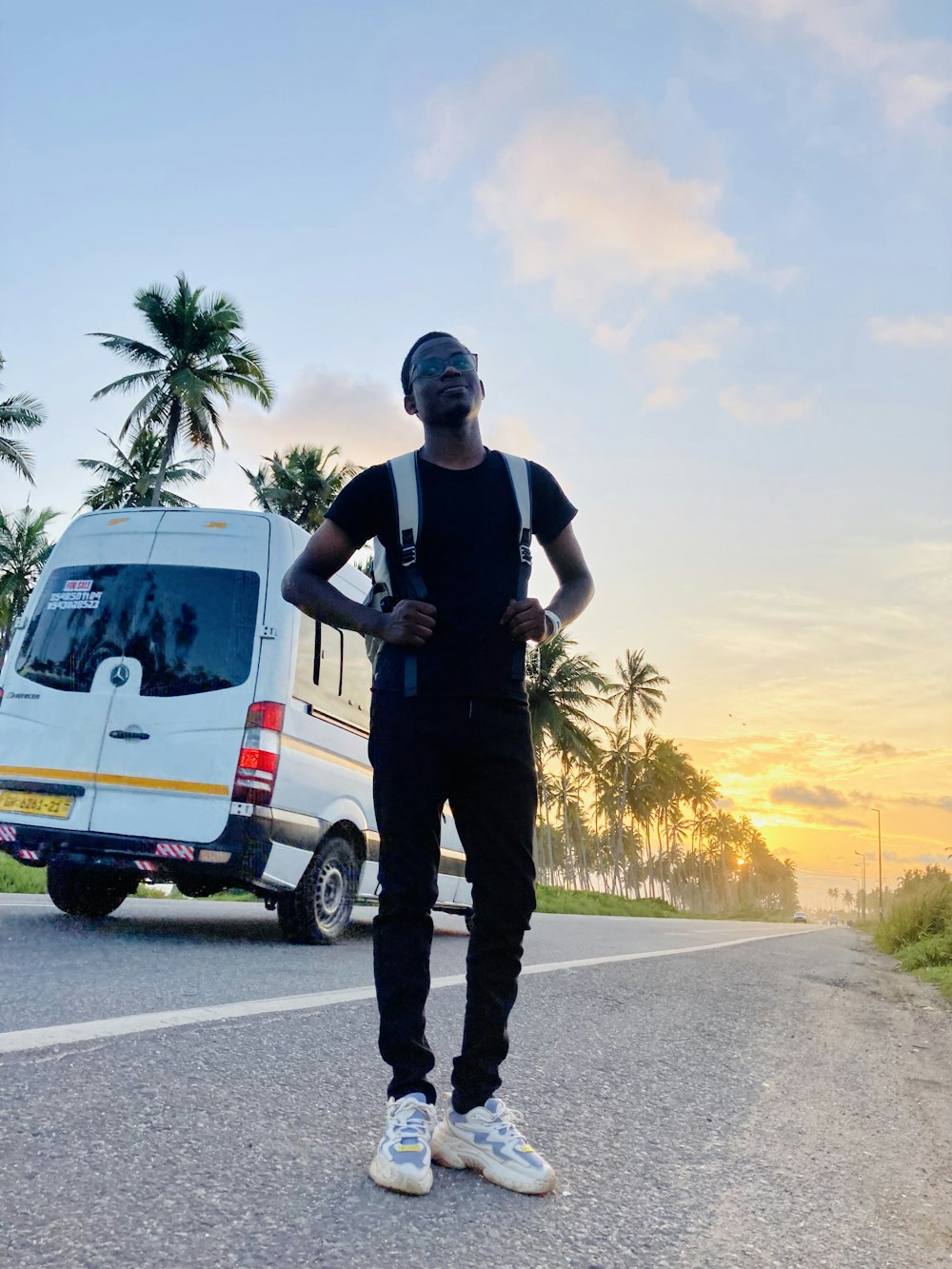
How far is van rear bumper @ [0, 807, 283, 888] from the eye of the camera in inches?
241

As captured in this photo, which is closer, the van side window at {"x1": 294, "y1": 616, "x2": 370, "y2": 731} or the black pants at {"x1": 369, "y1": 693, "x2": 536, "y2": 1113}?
the black pants at {"x1": 369, "y1": 693, "x2": 536, "y2": 1113}

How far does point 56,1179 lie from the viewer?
2062mm

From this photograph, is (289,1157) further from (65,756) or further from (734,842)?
(734,842)

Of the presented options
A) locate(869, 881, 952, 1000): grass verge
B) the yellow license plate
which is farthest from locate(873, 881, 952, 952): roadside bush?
the yellow license plate

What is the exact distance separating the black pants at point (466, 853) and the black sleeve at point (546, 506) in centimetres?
54

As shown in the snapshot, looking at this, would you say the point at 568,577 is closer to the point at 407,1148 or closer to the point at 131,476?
the point at 407,1148

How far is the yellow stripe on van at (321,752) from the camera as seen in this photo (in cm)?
642

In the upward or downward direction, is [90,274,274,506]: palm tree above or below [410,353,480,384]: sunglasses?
above

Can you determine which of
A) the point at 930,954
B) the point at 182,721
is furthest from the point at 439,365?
the point at 930,954

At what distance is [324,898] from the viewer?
22.8 feet

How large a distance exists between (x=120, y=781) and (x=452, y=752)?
425cm

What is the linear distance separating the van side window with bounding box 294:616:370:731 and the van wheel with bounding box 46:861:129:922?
1870 millimetres

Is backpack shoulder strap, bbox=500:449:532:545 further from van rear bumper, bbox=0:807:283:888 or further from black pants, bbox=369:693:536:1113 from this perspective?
van rear bumper, bbox=0:807:283:888

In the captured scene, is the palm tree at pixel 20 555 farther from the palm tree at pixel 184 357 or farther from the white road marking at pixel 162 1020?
the white road marking at pixel 162 1020
